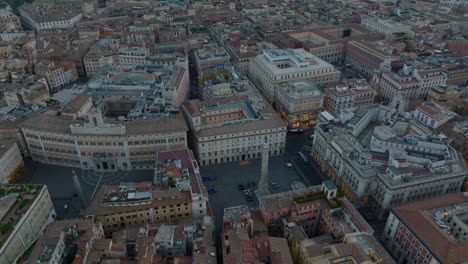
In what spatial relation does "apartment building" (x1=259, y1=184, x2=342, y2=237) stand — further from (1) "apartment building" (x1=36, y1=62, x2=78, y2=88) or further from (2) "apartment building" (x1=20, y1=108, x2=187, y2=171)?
(1) "apartment building" (x1=36, y1=62, x2=78, y2=88)

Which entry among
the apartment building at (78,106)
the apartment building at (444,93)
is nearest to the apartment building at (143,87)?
the apartment building at (78,106)

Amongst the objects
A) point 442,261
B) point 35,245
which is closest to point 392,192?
point 442,261

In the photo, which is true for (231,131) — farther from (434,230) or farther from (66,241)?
(434,230)

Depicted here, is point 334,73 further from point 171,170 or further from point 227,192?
point 171,170

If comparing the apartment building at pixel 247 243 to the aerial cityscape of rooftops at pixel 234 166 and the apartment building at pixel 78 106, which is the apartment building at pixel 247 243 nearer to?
the aerial cityscape of rooftops at pixel 234 166

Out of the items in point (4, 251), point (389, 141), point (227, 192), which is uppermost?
point (389, 141)

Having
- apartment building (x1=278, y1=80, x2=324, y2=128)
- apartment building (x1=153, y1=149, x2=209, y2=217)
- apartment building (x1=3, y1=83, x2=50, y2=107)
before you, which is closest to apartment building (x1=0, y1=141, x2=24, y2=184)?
apartment building (x1=3, y1=83, x2=50, y2=107)
